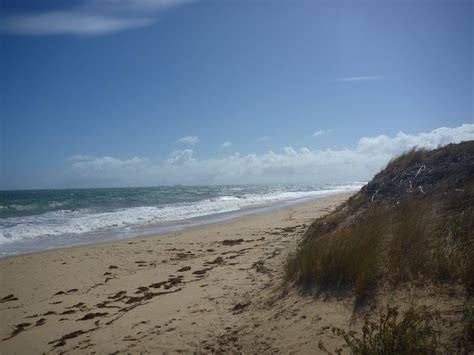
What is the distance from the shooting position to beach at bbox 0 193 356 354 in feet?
12.3

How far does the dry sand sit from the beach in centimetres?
2

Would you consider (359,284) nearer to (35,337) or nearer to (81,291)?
(35,337)

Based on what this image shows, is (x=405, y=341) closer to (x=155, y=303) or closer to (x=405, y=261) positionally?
(x=405, y=261)

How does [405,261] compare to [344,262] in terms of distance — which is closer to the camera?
[405,261]

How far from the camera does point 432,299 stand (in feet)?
10.2

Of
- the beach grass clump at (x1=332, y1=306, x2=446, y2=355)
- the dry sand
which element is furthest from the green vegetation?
the dry sand

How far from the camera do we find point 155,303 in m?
5.40

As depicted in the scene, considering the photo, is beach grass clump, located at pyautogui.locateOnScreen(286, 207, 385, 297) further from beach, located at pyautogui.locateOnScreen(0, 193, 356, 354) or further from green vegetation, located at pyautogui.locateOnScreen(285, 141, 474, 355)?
beach, located at pyautogui.locateOnScreen(0, 193, 356, 354)

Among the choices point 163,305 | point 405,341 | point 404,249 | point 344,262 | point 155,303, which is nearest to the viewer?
point 405,341

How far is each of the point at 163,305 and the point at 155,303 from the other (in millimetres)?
250

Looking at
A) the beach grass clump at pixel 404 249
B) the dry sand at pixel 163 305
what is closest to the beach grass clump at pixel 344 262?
the beach grass clump at pixel 404 249

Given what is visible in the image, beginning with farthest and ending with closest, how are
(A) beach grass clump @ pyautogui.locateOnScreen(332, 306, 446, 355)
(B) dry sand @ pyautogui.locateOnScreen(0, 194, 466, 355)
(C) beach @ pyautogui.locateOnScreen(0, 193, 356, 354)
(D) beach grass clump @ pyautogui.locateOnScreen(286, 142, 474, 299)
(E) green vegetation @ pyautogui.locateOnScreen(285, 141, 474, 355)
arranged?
(C) beach @ pyautogui.locateOnScreen(0, 193, 356, 354)
(B) dry sand @ pyautogui.locateOnScreen(0, 194, 466, 355)
(D) beach grass clump @ pyautogui.locateOnScreen(286, 142, 474, 299)
(E) green vegetation @ pyautogui.locateOnScreen(285, 141, 474, 355)
(A) beach grass clump @ pyautogui.locateOnScreen(332, 306, 446, 355)

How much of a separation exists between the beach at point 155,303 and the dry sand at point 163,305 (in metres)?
0.02

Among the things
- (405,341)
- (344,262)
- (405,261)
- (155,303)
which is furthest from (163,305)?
(405,341)
